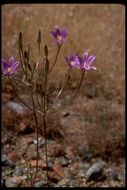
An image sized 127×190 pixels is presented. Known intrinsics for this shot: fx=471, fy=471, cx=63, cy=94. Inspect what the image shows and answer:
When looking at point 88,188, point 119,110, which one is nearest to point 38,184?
point 88,188

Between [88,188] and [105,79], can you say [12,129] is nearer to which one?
[88,188]

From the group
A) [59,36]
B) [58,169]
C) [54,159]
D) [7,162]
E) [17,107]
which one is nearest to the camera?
[59,36]

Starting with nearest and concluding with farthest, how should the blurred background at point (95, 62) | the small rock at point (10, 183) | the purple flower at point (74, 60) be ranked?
the purple flower at point (74, 60) < the small rock at point (10, 183) < the blurred background at point (95, 62)

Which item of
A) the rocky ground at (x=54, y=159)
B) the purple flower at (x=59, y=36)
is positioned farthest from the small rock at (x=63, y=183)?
the purple flower at (x=59, y=36)

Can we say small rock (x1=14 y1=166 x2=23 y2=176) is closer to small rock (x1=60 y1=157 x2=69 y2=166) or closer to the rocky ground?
the rocky ground

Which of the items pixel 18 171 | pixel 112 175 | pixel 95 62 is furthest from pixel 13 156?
pixel 95 62

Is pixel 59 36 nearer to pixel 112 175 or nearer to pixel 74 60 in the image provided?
pixel 74 60

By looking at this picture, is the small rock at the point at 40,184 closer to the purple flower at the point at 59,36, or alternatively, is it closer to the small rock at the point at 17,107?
the small rock at the point at 17,107

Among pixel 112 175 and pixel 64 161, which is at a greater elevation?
pixel 64 161
